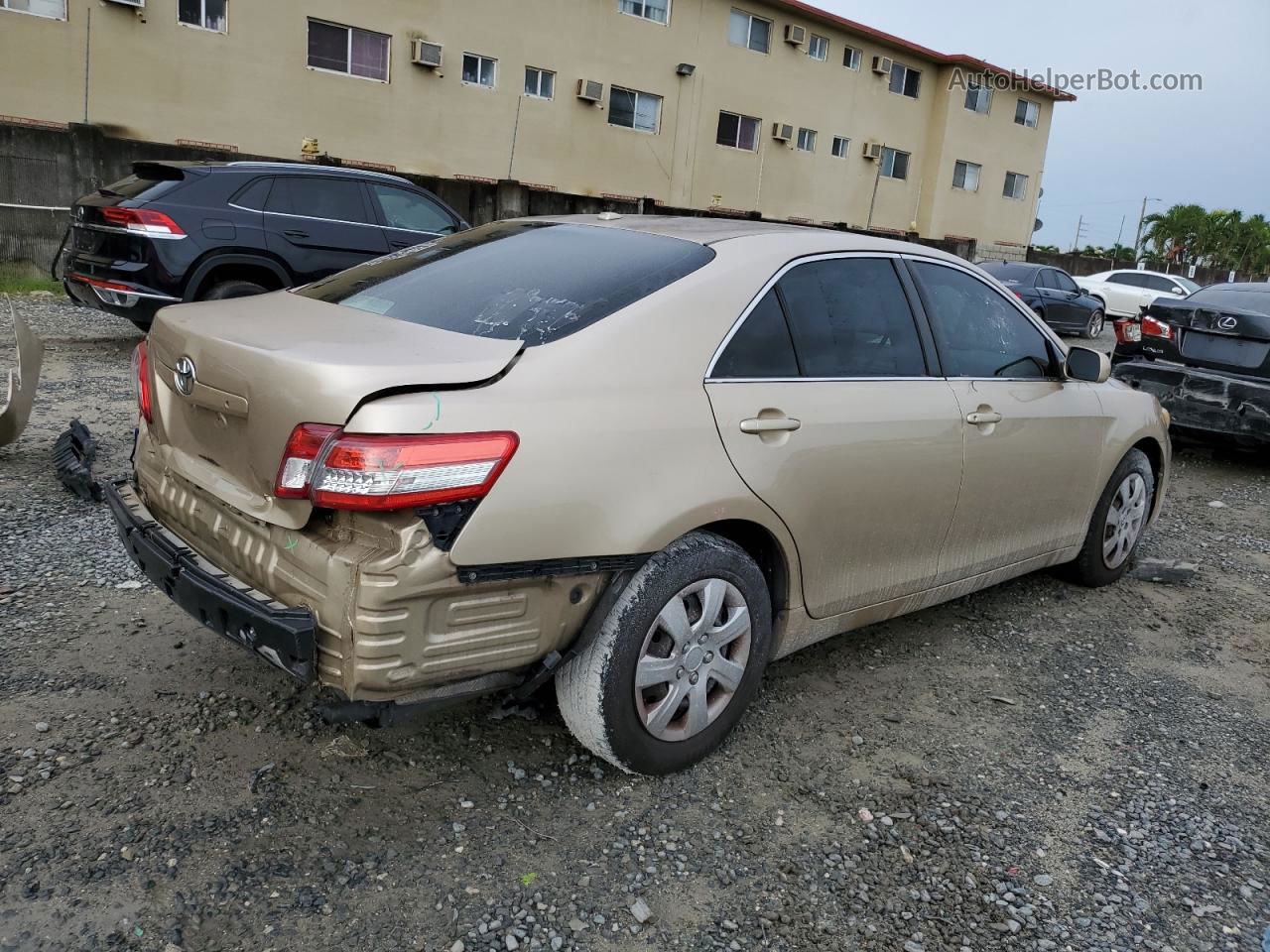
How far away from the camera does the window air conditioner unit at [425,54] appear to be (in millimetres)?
18734

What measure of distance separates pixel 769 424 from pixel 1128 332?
22.6ft

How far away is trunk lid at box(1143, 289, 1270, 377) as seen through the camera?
24.2ft

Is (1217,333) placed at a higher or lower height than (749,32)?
lower

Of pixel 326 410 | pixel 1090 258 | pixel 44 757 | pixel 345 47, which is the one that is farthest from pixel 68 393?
pixel 1090 258

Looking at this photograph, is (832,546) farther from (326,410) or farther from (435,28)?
(435,28)

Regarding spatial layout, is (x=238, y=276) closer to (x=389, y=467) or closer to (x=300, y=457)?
(x=300, y=457)

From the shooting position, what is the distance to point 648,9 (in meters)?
22.1

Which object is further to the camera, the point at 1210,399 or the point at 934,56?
the point at 934,56

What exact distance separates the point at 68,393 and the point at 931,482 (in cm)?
626

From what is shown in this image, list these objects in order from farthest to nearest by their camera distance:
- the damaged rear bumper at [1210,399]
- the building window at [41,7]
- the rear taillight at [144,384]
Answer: the building window at [41,7], the damaged rear bumper at [1210,399], the rear taillight at [144,384]

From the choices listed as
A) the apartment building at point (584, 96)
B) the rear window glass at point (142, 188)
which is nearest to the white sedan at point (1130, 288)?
the apartment building at point (584, 96)

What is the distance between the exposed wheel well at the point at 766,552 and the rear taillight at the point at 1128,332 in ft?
21.3

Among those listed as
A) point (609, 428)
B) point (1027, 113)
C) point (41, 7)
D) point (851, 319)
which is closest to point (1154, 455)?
point (851, 319)

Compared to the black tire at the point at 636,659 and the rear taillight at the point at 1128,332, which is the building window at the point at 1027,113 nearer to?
the rear taillight at the point at 1128,332
